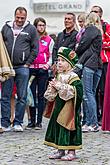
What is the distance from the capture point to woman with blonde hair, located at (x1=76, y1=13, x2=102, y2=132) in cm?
966

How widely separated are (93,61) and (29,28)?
3.71 feet

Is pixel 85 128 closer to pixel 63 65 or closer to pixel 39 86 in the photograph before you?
pixel 39 86

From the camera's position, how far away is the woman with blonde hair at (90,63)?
9.66 metres

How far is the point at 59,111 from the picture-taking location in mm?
7500

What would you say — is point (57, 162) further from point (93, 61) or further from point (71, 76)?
point (93, 61)

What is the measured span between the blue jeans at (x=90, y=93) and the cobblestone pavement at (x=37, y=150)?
0.30m

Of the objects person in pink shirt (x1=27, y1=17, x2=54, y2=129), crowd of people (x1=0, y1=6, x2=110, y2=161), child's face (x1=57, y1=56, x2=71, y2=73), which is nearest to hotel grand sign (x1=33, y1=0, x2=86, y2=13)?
crowd of people (x1=0, y1=6, x2=110, y2=161)

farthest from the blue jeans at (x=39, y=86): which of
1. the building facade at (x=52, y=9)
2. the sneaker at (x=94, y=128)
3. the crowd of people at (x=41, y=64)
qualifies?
the building facade at (x=52, y=9)

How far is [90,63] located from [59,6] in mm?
8179

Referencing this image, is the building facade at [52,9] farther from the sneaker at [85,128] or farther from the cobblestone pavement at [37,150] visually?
the cobblestone pavement at [37,150]

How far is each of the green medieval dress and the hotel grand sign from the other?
9976mm

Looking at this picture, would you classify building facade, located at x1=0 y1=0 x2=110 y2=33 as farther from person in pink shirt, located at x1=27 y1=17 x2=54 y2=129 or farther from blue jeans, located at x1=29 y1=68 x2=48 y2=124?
blue jeans, located at x1=29 y1=68 x2=48 y2=124

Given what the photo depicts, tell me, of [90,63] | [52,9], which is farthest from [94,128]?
[52,9]

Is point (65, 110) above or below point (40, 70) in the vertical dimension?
below
